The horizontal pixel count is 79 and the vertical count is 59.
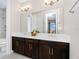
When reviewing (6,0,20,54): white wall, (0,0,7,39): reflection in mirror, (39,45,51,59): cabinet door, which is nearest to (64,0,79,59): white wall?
(39,45,51,59): cabinet door

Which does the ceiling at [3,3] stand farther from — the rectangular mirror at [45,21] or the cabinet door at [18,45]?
the cabinet door at [18,45]

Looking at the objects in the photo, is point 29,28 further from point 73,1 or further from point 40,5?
point 73,1

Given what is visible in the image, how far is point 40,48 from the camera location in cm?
384

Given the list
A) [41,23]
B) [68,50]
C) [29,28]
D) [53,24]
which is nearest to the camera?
[68,50]

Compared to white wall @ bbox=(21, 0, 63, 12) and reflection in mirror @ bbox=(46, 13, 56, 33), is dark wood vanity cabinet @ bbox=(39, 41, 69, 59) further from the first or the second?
white wall @ bbox=(21, 0, 63, 12)

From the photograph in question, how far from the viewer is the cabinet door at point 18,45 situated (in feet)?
16.0

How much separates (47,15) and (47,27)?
0.46m

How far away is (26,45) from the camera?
460cm

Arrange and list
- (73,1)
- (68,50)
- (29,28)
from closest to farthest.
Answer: (73,1)
(68,50)
(29,28)

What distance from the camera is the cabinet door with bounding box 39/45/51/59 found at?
349cm

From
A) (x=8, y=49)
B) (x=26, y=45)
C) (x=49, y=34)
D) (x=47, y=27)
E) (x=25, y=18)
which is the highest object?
(x=25, y=18)

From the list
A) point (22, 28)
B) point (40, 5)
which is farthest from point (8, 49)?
point (40, 5)

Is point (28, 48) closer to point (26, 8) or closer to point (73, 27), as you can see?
point (26, 8)

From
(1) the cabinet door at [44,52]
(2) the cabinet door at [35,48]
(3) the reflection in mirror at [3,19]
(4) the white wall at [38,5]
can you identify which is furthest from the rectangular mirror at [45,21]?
(3) the reflection in mirror at [3,19]
